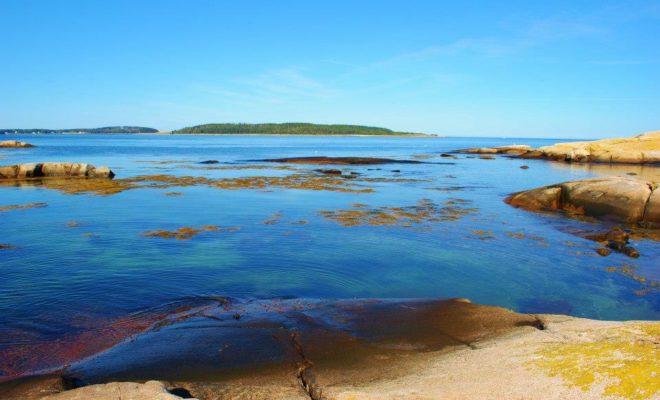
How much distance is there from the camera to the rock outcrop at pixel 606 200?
18.7 meters

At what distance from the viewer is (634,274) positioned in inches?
476

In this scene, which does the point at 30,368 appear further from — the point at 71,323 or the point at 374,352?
the point at 374,352

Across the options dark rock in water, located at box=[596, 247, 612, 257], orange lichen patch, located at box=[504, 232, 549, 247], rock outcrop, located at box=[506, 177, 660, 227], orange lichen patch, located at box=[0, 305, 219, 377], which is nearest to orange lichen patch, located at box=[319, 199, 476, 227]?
orange lichen patch, located at box=[504, 232, 549, 247]

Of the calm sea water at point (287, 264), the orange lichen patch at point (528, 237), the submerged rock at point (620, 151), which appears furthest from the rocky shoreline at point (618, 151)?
the orange lichen patch at point (528, 237)

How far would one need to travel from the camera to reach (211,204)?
23.5 meters

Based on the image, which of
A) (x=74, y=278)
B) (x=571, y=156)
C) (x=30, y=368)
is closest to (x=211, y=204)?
(x=74, y=278)

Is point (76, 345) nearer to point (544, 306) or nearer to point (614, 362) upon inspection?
point (614, 362)

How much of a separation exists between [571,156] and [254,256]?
67939 mm

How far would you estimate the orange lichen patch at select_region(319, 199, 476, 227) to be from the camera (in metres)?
19.0

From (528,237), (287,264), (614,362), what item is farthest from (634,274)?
(287,264)

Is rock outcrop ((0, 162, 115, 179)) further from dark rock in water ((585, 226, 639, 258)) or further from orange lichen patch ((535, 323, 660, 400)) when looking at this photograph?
orange lichen patch ((535, 323, 660, 400))

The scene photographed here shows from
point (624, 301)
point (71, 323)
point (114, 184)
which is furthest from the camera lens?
point (114, 184)

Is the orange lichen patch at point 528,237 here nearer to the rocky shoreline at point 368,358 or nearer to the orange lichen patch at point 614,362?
the rocky shoreline at point 368,358

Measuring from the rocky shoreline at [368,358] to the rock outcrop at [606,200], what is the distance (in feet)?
46.9
